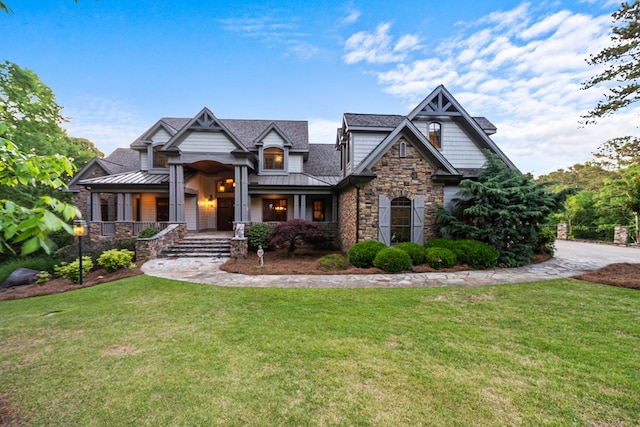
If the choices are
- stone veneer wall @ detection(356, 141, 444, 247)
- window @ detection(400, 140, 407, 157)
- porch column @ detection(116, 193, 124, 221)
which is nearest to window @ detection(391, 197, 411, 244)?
stone veneer wall @ detection(356, 141, 444, 247)

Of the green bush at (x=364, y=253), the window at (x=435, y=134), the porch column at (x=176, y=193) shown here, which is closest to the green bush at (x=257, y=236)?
the porch column at (x=176, y=193)

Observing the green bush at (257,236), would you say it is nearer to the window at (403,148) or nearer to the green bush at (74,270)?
the green bush at (74,270)

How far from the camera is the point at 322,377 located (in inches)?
133

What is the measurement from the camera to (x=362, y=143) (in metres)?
12.4

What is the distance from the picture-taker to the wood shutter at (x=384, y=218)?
10.7 m

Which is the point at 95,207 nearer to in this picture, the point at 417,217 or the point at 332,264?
the point at 332,264

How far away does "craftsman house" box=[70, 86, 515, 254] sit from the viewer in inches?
424

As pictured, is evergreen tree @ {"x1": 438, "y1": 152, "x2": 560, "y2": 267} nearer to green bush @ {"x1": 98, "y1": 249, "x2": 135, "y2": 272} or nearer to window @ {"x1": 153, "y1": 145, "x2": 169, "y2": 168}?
green bush @ {"x1": 98, "y1": 249, "x2": 135, "y2": 272}

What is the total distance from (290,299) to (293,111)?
86.0ft

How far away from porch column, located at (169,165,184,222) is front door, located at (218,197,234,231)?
13.9 feet

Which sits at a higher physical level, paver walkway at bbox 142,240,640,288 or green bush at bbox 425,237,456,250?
green bush at bbox 425,237,456,250

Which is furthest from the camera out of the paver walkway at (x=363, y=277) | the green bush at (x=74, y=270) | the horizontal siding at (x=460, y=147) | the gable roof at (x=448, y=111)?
the horizontal siding at (x=460, y=147)

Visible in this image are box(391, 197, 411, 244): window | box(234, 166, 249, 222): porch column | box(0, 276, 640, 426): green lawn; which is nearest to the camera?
box(0, 276, 640, 426): green lawn

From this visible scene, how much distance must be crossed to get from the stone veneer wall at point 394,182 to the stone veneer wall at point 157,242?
29.9 feet
